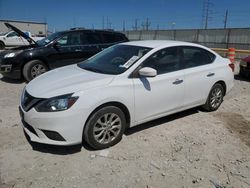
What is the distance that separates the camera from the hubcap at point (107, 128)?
3.73m

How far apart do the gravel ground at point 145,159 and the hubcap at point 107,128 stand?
0.58 ft

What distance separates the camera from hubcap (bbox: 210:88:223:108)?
5.49m

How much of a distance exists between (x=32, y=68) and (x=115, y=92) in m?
4.95

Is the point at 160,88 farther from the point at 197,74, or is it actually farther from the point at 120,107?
the point at 197,74

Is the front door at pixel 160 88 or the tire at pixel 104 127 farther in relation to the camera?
the front door at pixel 160 88

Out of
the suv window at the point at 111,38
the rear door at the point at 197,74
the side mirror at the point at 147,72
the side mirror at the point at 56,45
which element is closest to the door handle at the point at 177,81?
the rear door at the point at 197,74

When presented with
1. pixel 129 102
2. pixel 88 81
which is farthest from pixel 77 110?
pixel 129 102

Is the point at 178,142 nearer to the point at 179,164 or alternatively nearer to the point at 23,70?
the point at 179,164

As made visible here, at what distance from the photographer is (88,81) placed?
12.3ft

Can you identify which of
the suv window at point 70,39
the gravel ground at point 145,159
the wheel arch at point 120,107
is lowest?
the gravel ground at point 145,159

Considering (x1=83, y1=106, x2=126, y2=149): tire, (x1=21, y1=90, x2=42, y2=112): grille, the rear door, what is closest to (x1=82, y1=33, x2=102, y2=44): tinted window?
the rear door

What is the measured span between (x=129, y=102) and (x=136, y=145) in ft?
2.24

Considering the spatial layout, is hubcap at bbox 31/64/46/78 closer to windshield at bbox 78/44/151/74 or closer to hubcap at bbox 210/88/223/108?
windshield at bbox 78/44/151/74

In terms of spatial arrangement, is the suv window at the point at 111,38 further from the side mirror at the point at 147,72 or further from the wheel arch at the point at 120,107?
the wheel arch at the point at 120,107
